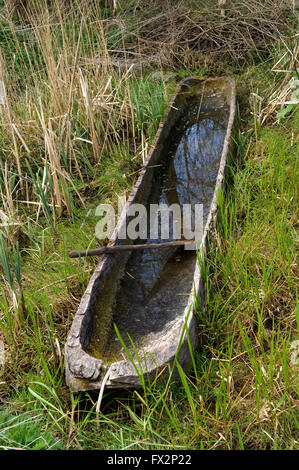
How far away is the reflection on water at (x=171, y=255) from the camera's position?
2525 millimetres

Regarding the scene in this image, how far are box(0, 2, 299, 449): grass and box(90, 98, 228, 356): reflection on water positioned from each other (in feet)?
0.69

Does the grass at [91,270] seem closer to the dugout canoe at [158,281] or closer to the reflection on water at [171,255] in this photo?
the dugout canoe at [158,281]

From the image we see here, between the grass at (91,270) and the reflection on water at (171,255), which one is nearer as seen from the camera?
the grass at (91,270)

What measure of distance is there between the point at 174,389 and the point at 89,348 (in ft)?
1.43

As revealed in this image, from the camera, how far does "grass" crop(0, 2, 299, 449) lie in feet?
6.22

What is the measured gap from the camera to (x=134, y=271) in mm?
2871

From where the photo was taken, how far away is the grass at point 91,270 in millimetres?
1895

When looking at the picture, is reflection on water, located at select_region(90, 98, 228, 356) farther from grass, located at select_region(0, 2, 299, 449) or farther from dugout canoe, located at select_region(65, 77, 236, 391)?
grass, located at select_region(0, 2, 299, 449)

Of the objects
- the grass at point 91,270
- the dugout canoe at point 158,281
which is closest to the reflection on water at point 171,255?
the dugout canoe at point 158,281

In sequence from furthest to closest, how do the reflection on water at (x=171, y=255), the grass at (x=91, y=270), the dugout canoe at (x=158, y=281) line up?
the reflection on water at (x=171, y=255) → the dugout canoe at (x=158, y=281) → the grass at (x=91, y=270)

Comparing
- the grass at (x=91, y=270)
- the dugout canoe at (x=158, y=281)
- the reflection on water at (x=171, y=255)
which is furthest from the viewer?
the reflection on water at (x=171, y=255)

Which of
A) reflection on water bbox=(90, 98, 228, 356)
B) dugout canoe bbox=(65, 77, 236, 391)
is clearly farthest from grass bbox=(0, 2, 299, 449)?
reflection on water bbox=(90, 98, 228, 356)

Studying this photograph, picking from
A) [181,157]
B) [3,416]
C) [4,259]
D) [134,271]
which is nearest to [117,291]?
[134,271]

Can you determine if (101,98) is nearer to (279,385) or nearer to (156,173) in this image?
(156,173)
